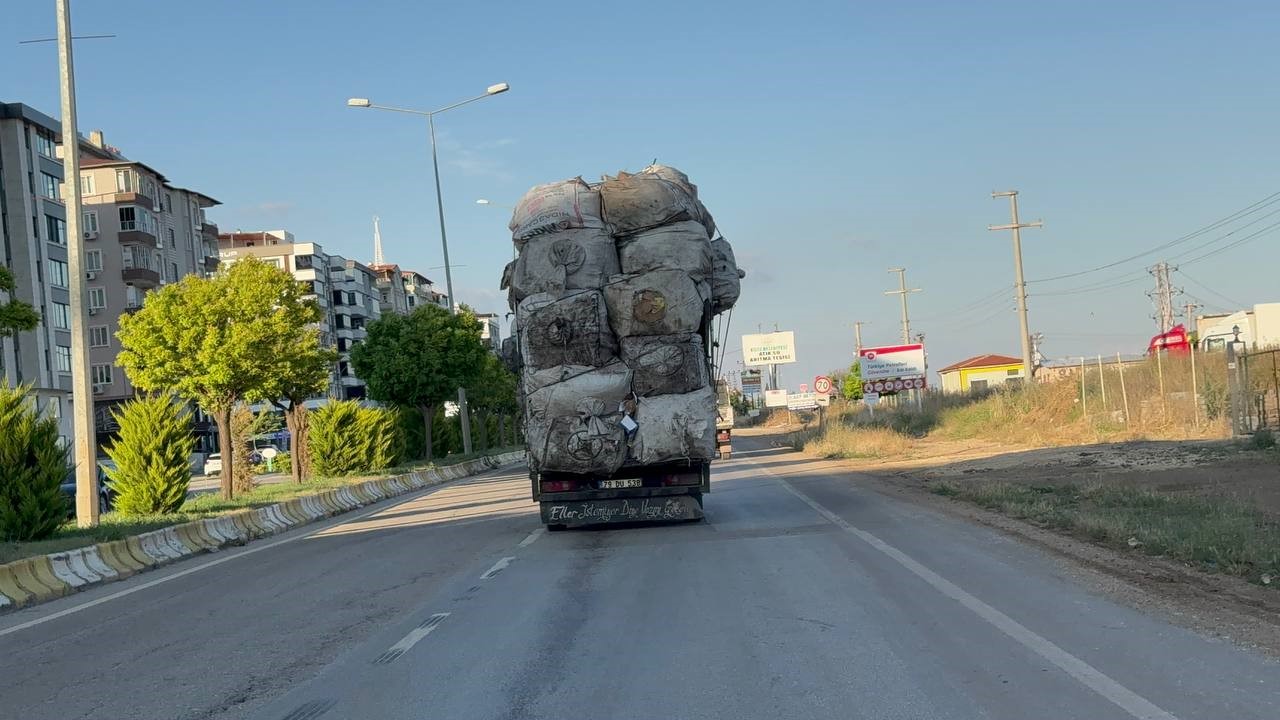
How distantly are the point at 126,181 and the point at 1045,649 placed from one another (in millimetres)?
80213

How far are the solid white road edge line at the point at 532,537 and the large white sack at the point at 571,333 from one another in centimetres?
241

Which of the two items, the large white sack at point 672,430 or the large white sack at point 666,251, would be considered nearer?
the large white sack at point 672,430

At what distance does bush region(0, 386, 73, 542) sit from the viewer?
60.5ft

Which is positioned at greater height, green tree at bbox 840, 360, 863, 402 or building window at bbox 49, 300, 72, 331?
building window at bbox 49, 300, 72, 331

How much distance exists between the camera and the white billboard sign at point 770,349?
88.9m

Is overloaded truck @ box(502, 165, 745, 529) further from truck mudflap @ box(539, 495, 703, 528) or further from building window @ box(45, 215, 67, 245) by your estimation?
building window @ box(45, 215, 67, 245)

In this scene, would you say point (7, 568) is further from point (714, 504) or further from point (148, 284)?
point (148, 284)

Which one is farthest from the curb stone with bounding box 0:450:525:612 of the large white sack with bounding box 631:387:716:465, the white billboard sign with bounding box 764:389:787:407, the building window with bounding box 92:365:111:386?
the white billboard sign with bounding box 764:389:787:407

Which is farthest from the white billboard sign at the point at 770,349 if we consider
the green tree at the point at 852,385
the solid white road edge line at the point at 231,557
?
the solid white road edge line at the point at 231,557

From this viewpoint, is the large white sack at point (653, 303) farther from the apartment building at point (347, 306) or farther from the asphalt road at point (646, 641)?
the apartment building at point (347, 306)

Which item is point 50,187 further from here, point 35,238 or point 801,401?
point 801,401

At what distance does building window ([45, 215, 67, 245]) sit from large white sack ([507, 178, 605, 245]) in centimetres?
5549

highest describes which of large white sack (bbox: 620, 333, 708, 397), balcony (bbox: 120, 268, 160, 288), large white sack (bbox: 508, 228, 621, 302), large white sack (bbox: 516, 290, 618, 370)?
balcony (bbox: 120, 268, 160, 288)

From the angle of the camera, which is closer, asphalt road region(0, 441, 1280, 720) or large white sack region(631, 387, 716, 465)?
asphalt road region(0, 441, 1280, 720)
